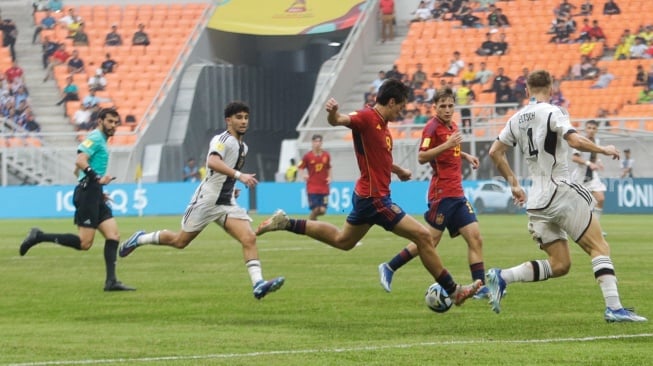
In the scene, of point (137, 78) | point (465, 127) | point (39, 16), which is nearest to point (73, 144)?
point (137, 78)

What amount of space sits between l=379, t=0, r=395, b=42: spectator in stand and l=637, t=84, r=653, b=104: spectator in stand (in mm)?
11308

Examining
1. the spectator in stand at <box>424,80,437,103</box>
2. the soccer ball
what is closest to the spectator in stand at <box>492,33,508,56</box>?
the spectator in stand at <box>424,80,437,103</box>

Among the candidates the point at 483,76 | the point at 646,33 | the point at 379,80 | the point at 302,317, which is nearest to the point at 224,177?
the point at 302,317

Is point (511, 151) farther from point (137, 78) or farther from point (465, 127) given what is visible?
point (137, 78)

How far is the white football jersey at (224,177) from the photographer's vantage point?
49.8 feet

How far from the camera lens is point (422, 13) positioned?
52562mm

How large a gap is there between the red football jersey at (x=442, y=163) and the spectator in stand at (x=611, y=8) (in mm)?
34206

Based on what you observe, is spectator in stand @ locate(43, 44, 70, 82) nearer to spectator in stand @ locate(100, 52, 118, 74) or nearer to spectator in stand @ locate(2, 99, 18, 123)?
spectator in stand @ locate(100, 52, 118, 74)

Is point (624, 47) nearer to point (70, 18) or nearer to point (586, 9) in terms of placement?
point (586, 9)

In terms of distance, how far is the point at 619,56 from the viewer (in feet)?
153

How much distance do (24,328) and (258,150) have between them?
41616 millimetres

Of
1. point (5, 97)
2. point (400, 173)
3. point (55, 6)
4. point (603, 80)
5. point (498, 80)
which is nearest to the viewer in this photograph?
point (400, 173)

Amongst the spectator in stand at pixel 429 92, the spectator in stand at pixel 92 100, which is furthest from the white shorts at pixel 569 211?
the spectator in stand at pixel 92 100

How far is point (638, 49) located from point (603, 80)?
72.3 inches
